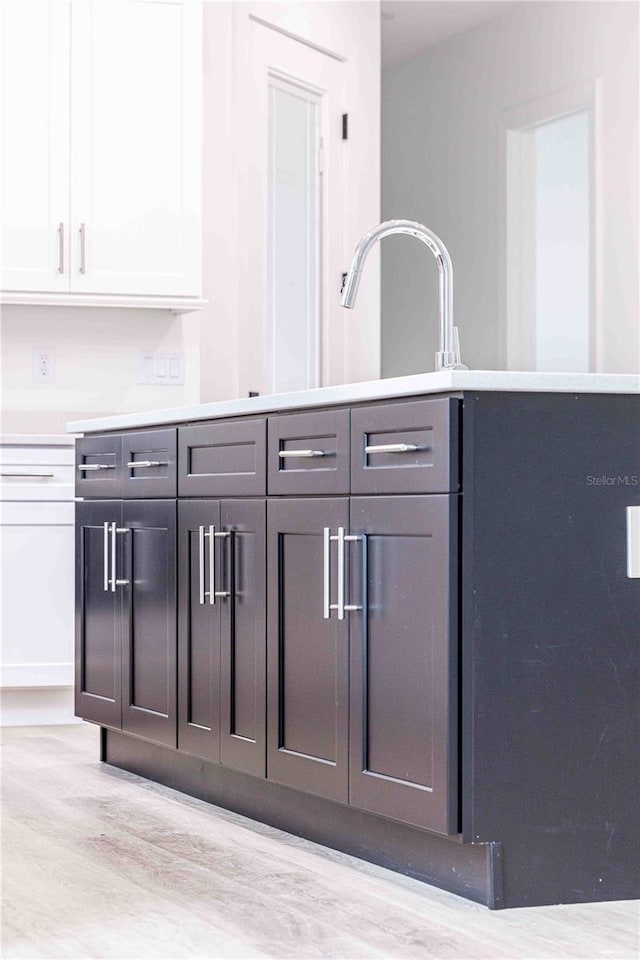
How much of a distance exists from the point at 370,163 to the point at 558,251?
113 cm

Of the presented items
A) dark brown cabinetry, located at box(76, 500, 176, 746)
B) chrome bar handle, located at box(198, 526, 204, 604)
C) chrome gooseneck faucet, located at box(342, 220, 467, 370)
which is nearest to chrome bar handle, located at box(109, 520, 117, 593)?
dark brown cabinetry, located at box(76, 500, 176, 746)

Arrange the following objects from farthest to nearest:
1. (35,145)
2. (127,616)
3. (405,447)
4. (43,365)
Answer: (43,365) → (35,145) → (127,616) → (405,447)

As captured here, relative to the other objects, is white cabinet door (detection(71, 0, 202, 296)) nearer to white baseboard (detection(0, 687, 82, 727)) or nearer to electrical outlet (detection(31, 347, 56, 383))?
electrical outlet (detection(31, 347, 56, 383))

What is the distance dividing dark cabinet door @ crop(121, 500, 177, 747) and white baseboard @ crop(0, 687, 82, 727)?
969 mm

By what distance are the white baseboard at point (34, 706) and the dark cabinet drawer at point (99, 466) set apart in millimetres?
855

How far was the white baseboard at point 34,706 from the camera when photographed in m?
4.12

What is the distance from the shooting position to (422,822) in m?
2.14

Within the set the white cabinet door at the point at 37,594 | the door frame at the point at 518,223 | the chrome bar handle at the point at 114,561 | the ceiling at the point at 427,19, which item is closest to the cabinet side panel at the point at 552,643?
the chrome bar handle at the point at 114,561

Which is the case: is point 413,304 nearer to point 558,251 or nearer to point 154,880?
point 558,251

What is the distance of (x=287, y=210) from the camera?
194 inches

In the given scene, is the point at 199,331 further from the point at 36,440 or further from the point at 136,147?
the point at 36,440

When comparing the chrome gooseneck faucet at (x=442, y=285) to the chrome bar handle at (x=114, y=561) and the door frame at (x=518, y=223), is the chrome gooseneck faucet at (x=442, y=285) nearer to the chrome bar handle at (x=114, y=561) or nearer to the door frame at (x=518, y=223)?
the chrome bar handle at (x=114, y=561)


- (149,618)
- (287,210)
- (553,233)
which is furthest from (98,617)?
(553,233)

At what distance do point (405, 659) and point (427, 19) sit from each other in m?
4.67
